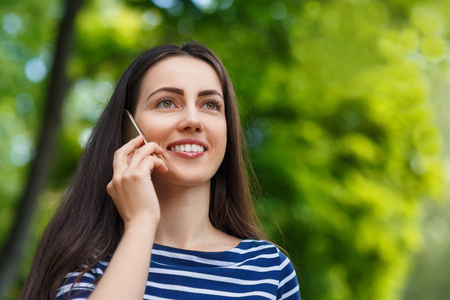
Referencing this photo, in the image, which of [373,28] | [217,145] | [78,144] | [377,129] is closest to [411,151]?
[377,129]

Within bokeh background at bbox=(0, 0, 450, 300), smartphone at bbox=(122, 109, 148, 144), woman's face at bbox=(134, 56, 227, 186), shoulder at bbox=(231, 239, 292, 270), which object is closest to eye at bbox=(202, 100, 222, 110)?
woman's face at bbox=(134, 56, 227, 186)

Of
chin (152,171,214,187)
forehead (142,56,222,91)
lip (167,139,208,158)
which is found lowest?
chin (152,171,214,187)

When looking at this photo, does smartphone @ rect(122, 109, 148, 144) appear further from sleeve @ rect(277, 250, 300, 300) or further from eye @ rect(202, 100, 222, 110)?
sleeve @ rect(277, 250, 300, 300)

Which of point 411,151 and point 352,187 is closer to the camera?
point 352,187

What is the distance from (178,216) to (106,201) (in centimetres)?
27

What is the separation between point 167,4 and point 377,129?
5.07 m

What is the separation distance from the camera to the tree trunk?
8.92 metres

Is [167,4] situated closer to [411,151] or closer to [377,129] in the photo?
[377,129]

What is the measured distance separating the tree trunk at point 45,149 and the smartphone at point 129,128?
22.3 feet

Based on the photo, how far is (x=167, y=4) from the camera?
8.53 meters

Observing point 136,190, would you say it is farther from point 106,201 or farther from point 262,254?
point 262,254

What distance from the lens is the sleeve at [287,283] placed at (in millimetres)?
2385

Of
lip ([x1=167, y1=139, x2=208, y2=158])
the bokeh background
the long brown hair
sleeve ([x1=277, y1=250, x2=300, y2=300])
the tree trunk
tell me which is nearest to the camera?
the long brown hair

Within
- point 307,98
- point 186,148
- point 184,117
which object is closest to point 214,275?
point 186,148
